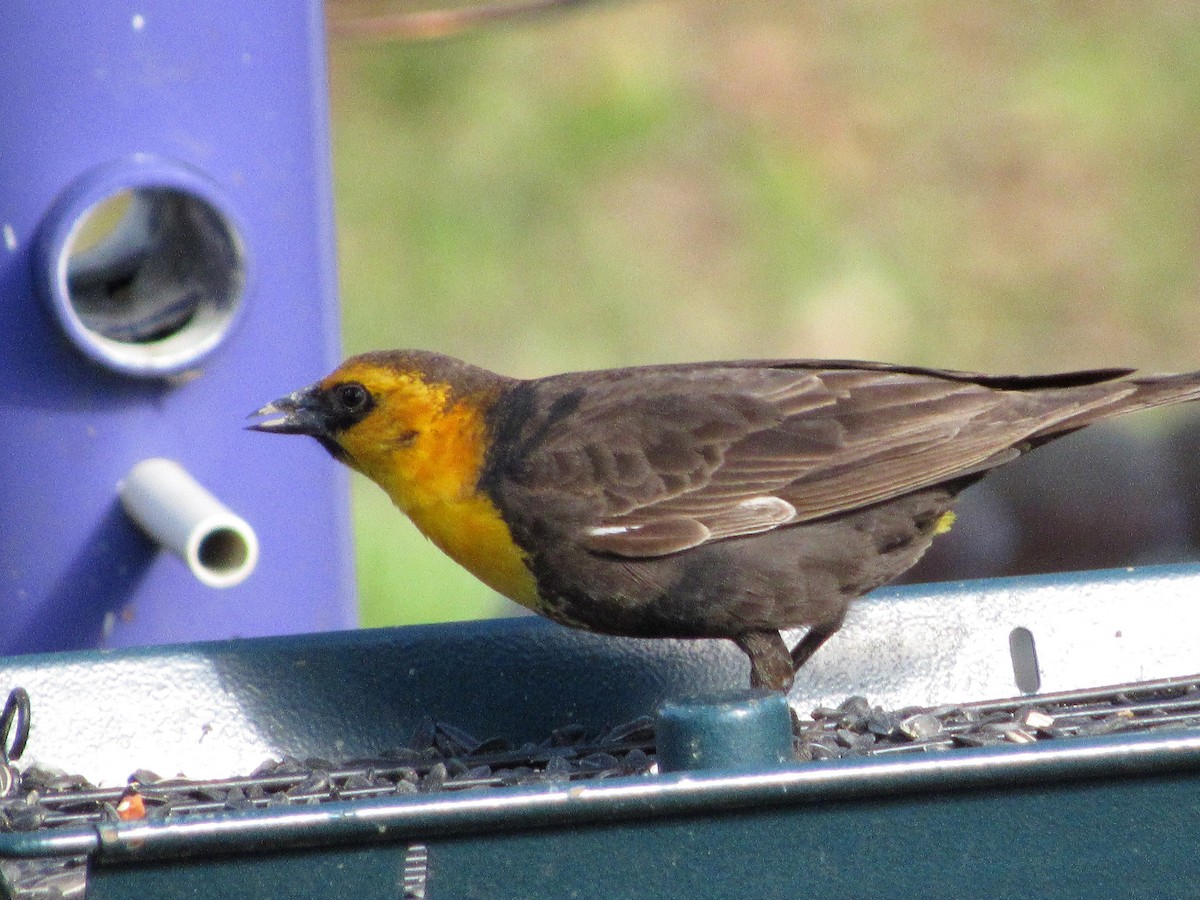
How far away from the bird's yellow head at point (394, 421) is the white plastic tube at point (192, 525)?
254mm

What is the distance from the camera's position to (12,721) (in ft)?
12.2

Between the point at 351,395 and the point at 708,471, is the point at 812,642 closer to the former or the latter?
the point at 708,471

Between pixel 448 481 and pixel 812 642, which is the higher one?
pixel 448 481

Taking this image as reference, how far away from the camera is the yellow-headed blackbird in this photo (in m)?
4.23

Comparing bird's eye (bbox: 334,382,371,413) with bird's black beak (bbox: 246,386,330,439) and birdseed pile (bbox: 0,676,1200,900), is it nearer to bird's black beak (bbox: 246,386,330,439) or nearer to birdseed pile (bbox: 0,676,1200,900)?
bird's black beak (bbox: 246,386,330,439)

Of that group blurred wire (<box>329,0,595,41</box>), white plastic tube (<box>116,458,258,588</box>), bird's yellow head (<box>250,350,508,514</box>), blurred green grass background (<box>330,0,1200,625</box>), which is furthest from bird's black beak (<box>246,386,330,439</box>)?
blurred green grass background (<box>330,0,1200,625</box>)

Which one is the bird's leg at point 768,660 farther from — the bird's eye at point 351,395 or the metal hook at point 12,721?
the metal hook at point 12,721

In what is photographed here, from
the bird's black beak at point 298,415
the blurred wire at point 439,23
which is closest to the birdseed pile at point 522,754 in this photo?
the bird's black beak at point 298,415

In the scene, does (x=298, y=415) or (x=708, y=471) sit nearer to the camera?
(x=708, y=471)

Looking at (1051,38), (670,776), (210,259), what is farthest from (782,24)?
(670,776)

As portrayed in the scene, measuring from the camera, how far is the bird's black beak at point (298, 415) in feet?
14.8

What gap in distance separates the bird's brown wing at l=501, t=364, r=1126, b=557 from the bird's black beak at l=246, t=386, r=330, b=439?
0.54 meters

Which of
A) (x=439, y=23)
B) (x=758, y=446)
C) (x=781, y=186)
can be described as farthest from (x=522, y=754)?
(x=781, y=186)

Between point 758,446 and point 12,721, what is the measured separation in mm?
1754
